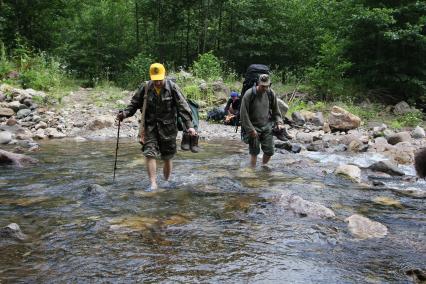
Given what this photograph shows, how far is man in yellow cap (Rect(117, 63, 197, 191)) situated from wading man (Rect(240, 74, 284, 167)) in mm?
1676

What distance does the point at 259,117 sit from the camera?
8297mm

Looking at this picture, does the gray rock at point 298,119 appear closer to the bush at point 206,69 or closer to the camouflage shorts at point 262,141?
the bush at point 206,69

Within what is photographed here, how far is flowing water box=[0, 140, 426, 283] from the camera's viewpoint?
3580 millimetres

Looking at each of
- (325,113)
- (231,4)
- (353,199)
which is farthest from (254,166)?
(231,4)

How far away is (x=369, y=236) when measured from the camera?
4.46 m

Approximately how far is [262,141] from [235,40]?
18.2 meters

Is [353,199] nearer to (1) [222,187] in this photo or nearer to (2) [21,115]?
(1) [222,187]

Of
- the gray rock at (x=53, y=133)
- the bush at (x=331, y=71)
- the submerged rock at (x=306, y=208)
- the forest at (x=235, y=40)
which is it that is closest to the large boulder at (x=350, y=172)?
the submerged rock at (x=306, y=208)

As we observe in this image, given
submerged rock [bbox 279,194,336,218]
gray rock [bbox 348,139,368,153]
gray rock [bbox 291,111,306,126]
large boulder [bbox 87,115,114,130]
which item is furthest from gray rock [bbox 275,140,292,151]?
large boulder [bbox 87,115,114,130]

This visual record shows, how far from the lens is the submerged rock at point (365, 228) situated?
4.50 m

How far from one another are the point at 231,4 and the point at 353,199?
21.6 metres

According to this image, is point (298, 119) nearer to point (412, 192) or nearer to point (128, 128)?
point (128, 128)

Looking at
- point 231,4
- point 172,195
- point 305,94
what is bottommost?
point 172,195

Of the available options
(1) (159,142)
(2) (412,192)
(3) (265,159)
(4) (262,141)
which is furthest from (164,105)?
(2) (412,192)
